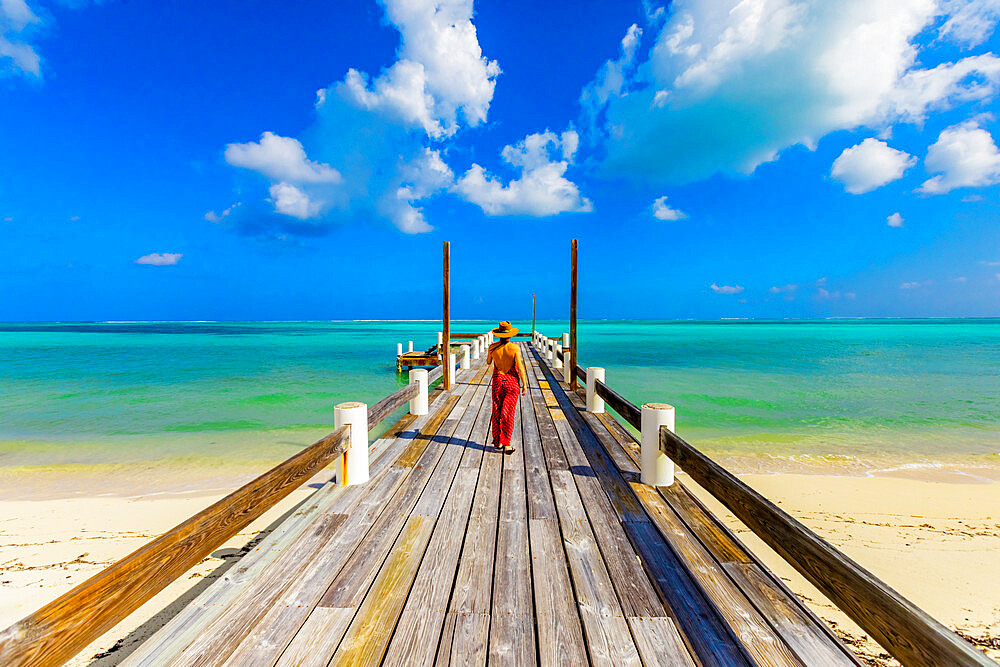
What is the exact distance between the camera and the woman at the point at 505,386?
583cm

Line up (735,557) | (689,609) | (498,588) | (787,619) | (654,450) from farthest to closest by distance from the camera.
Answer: (654,450) → (735,557) → (498,588) → (689,609) → (787,619)

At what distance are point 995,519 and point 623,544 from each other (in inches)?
309

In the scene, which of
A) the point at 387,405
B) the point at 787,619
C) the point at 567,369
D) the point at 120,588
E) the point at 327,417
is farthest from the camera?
the point at 327,417

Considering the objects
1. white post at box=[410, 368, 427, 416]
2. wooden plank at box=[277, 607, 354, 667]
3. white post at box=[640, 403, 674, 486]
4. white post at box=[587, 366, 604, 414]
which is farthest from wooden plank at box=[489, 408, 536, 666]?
white post at box=[587, 366, 604, 414]

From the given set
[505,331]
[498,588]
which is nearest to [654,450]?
[498,588]

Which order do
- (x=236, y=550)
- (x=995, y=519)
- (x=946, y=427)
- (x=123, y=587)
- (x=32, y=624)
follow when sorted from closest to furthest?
(x=32, y=624), (x=123, y=587), (x=236, y=550), (x=995, y=519), (x=946, y=427)

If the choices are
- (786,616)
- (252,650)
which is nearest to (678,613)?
(786,616)

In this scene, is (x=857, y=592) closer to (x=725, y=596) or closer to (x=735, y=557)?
(x=725, y=596)

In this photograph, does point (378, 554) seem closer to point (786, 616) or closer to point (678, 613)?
point (678, 613)

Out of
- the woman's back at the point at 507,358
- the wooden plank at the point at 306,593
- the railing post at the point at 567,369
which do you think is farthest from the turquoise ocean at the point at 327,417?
the woman's back at the point at 507,358

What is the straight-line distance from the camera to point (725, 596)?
279 centimetres

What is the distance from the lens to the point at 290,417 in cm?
1501

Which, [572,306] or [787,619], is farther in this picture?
[572,306]

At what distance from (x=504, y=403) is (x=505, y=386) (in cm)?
27
